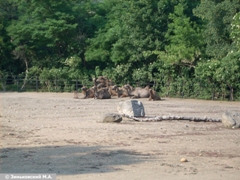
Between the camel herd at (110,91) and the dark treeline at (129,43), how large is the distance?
2901 mm

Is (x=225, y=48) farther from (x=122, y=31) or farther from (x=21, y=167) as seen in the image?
(x=21, y=167)

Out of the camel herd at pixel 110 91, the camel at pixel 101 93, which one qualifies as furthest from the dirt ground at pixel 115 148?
the camel herd at pixel 110 91

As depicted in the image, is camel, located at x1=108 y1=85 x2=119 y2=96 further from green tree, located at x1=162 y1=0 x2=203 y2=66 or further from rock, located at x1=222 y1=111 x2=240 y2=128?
rock, located at x1=222 y1=111 x2=240 y2=128

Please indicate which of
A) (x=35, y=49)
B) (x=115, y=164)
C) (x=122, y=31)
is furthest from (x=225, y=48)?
(x=115, y=164)

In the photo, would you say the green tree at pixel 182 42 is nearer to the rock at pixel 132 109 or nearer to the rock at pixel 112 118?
the rock at pixel 132 109

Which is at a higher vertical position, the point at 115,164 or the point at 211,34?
the point at 211,34

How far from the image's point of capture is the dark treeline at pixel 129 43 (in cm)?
3659

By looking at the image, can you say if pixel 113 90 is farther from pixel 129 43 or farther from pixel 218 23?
pixel 218 23

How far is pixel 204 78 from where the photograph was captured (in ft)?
124

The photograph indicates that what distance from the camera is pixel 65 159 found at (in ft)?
43.4

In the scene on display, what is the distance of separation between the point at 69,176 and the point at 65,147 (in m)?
3.79

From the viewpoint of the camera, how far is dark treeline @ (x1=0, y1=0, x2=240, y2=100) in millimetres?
36594

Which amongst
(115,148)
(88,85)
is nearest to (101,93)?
(88,85)

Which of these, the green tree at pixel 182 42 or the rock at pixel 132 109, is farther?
the green tree at pixel 182 42
